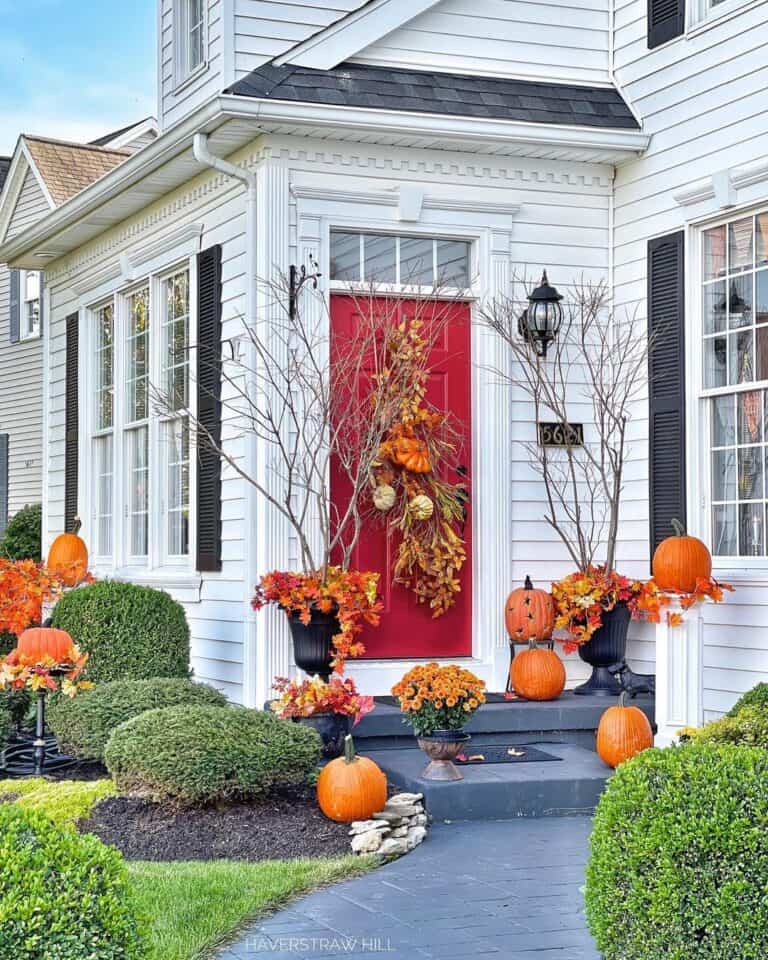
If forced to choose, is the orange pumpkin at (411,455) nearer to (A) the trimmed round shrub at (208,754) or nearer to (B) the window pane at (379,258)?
(B) the window pane at (379,258)

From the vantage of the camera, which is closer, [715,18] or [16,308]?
[715,18]

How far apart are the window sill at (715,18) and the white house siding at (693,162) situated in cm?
1

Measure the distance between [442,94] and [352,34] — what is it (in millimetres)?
656

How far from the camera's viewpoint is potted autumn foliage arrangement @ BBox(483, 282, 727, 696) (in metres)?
8.16

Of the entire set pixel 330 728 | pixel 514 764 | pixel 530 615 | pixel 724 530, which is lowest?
pixel 514 764

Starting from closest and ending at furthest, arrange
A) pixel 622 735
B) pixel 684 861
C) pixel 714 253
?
pixel 684 861 < pixel 622 735 < pixel 714 253

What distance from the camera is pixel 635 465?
8.48m

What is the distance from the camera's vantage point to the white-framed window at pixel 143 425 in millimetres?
9469

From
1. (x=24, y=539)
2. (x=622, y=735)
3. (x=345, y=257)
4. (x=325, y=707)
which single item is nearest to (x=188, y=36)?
(x=345, y=257)

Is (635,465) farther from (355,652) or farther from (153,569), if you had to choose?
(153,569)

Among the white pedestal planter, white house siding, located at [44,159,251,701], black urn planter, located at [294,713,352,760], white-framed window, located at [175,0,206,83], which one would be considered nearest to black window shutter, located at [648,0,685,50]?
white house siding, located at [44,159,251,701]

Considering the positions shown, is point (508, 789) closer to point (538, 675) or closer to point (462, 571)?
point (538, 675)

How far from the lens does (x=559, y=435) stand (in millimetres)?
8609

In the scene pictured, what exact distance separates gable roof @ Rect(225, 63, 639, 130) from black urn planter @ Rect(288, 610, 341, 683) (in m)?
2.99
